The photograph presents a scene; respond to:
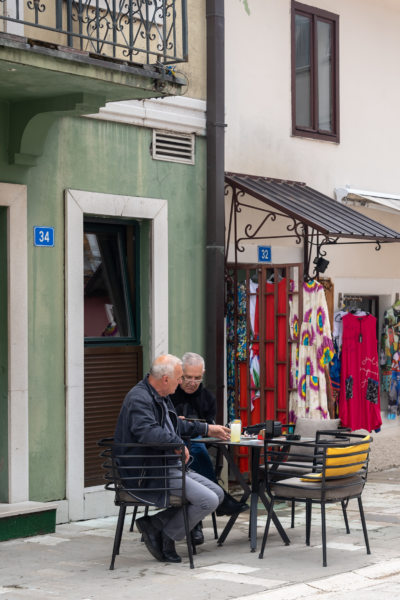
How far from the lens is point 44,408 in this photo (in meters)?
9.92

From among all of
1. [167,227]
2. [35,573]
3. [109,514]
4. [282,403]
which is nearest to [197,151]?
[167,227]

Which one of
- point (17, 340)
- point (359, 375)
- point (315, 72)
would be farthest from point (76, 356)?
point (315, 72)

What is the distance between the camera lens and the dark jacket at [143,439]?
8.17 metres

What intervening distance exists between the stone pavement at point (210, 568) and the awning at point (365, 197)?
14.2ft

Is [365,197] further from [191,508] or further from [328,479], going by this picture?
[191,508]

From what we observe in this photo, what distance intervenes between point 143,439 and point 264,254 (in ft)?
15.3

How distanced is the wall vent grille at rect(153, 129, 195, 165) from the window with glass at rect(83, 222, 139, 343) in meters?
Result: 0.75

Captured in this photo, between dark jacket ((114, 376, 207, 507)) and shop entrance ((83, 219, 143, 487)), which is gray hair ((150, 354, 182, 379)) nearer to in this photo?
dark jacket ((114, 376, 207, 507))

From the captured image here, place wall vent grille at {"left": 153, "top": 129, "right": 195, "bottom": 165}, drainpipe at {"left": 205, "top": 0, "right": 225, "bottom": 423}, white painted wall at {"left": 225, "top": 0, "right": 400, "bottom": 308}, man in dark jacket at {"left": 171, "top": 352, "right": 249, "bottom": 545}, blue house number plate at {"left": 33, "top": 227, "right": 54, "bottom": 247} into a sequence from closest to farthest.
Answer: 1. man in dark jacket at {"left": 171, "top": 352, "right": 249, "bottom": 545}
2. blue house number plate at {"left": 33, "top": 227, "right": 54, "bottom": 247}
3. wall vent grille at {"left": 153, "top": 129, "right": 195, "bottom": 165}
4. drainpipe at {"left": 205, "top": 0, "right": 225, "bottom": 423}
5. white painted wall at {"left": 225, "top": 0, "right": 400, "bottom": 308}

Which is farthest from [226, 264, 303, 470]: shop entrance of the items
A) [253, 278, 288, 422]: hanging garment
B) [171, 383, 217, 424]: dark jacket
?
[171, 383, 217, 424]: dark jacket

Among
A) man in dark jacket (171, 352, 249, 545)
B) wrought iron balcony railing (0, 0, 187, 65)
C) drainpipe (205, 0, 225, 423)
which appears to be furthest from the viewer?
drainpipe (205, 0, 225, 423)

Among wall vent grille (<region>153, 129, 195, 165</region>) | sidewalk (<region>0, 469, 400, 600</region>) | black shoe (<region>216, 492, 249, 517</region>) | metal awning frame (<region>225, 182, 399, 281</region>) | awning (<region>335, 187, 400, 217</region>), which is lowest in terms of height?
sidewalk (<region>0, 469, 400, 600</region>)

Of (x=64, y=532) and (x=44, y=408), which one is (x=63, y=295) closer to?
(x=44, y=408)

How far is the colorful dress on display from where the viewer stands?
452 inches
